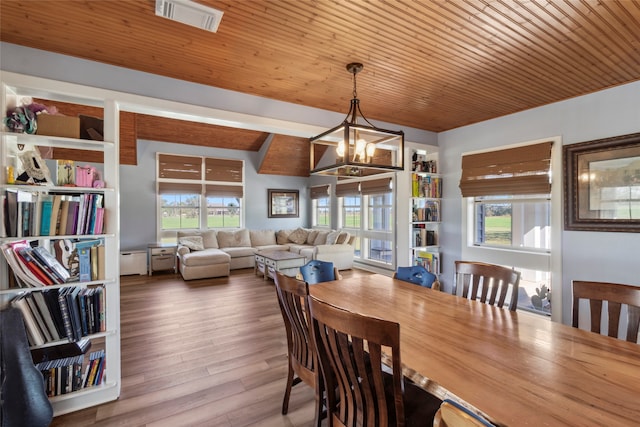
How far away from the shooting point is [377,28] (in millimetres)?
1938

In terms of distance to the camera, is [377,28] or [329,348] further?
[377,28]

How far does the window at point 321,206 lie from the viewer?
805 centimetres

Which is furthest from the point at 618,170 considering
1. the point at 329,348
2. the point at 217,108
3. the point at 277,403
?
the point at 217,108

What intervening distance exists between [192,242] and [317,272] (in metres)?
4.51

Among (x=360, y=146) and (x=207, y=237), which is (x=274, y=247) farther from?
(x=360, y=146)

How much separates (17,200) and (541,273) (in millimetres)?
5114

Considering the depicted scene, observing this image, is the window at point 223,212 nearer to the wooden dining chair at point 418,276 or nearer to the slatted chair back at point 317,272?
the slatted chair back at point 317,272

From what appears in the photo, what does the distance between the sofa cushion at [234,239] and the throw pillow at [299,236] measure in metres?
1.16

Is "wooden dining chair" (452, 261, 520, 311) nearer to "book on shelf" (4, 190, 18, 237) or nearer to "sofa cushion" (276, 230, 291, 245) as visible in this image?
"book on shelf" (4, 190, 18, 237)

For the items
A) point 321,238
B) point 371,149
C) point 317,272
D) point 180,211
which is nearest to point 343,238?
point 321,238

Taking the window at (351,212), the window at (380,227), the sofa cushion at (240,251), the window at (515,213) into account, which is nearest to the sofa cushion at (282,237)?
the sofa cushion at (240,251)

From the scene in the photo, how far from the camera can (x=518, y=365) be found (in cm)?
120

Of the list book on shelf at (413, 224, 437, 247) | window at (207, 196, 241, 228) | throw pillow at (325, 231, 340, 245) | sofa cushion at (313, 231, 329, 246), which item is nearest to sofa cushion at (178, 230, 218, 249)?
window at (207, 196, 241, 228)

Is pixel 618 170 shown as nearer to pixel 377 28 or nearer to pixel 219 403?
pixel 377 28
